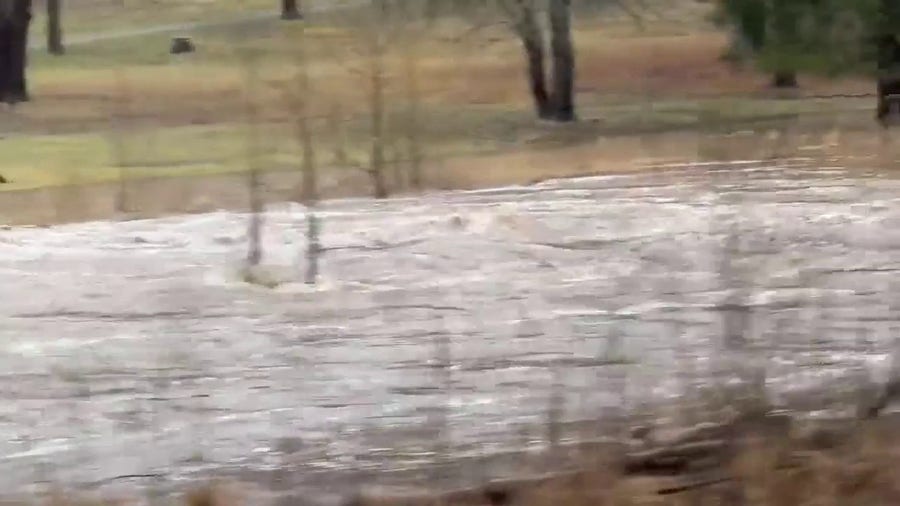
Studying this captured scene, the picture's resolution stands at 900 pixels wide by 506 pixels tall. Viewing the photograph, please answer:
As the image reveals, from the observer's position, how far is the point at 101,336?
370 centimetres

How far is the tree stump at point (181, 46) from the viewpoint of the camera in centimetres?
721

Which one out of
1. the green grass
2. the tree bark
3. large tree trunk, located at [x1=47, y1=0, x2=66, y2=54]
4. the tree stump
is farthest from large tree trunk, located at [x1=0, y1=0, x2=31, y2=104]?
the tree bark

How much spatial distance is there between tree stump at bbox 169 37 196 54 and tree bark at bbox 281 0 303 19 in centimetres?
76

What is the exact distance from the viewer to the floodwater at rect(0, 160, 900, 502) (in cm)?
276

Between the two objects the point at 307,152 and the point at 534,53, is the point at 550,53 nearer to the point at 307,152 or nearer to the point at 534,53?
the point at 534,53

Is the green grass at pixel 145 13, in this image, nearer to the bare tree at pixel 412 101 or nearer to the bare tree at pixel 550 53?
the bare tree at pixel 412 101

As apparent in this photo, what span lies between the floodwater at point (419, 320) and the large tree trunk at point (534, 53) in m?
2.10

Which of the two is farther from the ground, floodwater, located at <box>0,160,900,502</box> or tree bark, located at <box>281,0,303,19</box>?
tree bark, located at <box>281,0,303,19</box>

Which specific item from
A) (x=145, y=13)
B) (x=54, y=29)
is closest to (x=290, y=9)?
(x=145, y=13)

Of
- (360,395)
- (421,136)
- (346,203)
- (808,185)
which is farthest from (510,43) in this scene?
(360,395)

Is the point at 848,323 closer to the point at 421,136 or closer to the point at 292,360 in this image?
the point at 292,360

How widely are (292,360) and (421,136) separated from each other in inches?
126

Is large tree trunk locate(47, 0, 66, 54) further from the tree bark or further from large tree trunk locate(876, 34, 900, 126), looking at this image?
large tree trunk locate(876, 34, 900, 126)

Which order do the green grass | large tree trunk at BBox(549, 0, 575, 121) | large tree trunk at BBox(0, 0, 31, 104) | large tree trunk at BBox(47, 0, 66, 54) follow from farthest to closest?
1. large tree trunk at BBox(0, 0, 31, 104)
2. large tree trunk at BBox(47, 0, 66, 54)
3. large tree trunk at BBox(549, 0, 575, 121)
4. the green grass
